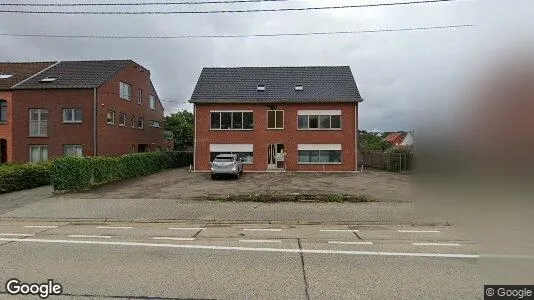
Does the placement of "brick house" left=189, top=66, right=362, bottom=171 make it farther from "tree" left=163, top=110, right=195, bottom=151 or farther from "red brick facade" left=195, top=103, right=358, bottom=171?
"tree" left=163, top=110, right=195, bottom=151

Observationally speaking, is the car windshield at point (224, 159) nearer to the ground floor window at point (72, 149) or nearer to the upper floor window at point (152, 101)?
the ground floor window at point (72, 149)

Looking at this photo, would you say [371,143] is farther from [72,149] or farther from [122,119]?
[72,149]

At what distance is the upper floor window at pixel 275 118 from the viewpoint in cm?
2758

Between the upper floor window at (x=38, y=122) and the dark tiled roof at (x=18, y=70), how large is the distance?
318 centimetres

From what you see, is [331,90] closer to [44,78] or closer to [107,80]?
[107,80]

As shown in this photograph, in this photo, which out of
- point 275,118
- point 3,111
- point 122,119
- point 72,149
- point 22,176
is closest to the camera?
point 22,176

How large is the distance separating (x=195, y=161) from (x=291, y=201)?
1564 centimetres

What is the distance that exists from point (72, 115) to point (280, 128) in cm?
1581

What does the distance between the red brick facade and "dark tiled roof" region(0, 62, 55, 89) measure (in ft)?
48.3

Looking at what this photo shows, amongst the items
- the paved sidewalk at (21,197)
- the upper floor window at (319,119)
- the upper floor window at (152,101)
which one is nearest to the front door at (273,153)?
the upper floor window at (319,119)

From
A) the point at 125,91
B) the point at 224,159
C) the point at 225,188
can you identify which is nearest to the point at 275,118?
the point at 224,159

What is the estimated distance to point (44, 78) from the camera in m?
28.4

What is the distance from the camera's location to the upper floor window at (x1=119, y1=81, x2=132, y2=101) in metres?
30.9

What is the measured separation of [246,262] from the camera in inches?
243
